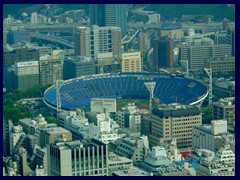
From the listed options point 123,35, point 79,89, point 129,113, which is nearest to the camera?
point 129,113

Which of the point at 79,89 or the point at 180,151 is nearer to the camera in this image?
the point at 180,151

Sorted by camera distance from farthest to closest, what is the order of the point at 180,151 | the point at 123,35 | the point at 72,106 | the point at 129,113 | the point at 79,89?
the point at 123,35 < the point at 79,89 < the point at 72,106 < the point at 129,113 < the point at 180,151

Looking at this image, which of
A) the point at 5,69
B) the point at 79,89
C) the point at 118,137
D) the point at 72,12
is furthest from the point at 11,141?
the point at 72,12

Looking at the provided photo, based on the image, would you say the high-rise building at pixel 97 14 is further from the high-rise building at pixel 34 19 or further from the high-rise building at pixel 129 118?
the high-rise building at pixel 129 118

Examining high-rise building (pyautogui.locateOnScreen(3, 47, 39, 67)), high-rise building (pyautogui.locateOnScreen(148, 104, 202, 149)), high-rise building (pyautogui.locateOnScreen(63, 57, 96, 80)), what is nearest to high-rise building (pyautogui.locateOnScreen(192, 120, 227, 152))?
high-rise building (pyautogui.locateOnScreen(148, 104, 202, 149))

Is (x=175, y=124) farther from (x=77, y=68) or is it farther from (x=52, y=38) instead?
(x=52, y=38)

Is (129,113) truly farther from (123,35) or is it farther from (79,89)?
(123,35)

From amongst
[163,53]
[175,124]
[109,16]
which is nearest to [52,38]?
[109,16]
